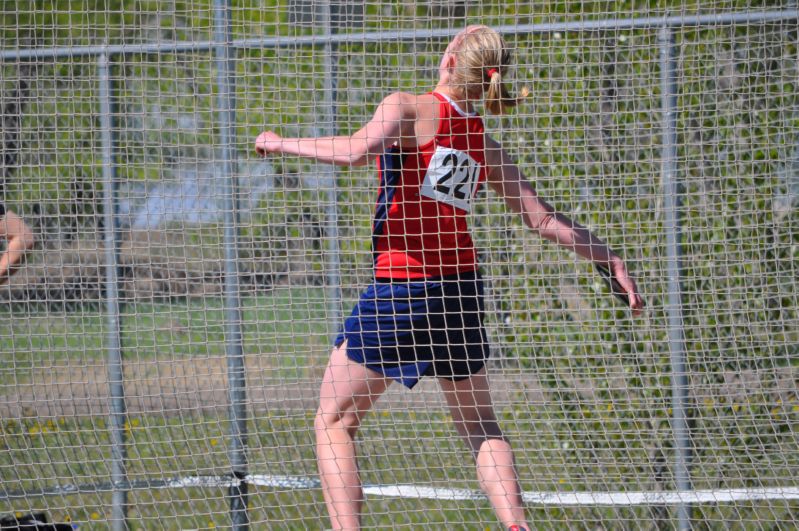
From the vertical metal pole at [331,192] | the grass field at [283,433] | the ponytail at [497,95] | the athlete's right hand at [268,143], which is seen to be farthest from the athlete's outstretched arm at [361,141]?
the grass field at [283,433]

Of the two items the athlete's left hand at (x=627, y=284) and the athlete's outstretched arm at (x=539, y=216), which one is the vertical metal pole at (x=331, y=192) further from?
the athlete's left hand at (x=627, y=284)

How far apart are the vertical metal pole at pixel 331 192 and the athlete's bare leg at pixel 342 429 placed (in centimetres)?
72

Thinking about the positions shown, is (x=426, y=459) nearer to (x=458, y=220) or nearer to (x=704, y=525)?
(x=704, y=525)

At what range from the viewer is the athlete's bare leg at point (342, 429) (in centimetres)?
272

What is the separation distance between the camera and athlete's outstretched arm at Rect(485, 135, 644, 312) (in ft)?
9.56

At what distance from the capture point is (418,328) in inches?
110

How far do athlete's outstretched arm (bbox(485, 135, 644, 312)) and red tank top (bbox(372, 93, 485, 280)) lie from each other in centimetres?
14

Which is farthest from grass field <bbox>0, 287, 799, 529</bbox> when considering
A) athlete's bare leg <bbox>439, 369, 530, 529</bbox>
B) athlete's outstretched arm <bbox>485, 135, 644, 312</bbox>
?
athlete's outstretched arm <bbox>485, 135, 644, 312</bbox>

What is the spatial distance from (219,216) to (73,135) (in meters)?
0.87

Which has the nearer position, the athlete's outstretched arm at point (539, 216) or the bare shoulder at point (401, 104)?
the bare shoulder at point (401, 104)

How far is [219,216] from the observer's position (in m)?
3.75

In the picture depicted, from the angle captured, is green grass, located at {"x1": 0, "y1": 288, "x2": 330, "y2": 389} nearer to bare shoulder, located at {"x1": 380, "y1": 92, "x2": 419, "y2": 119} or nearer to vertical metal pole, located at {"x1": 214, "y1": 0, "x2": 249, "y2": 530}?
vertical metal pole, located at {"x1": 214, "y1": 0, "x2": 249, "y2": 530}

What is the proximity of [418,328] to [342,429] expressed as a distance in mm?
400

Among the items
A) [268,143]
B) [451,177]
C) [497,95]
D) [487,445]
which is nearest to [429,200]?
[451,177]
